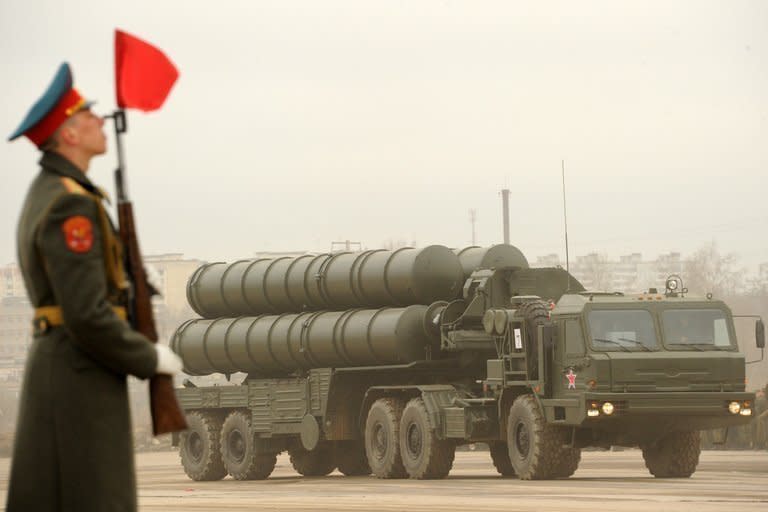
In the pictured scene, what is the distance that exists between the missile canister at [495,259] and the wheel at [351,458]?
3898 millimetres

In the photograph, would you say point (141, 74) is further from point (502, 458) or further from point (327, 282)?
point (327, 282)

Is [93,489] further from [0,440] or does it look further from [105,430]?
[0,440]

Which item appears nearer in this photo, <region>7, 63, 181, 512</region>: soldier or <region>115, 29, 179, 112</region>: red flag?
<region>7, 63, 181, 512</region>: soldier

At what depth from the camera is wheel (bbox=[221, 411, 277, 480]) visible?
28531mm

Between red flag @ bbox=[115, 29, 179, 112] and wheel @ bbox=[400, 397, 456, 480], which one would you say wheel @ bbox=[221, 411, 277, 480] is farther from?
red flag @ bbox=[115, 29, 179, 112]

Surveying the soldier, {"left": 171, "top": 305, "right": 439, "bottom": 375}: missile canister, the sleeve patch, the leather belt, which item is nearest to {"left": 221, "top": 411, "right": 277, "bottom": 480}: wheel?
{"left": 171, "top": 305, "right": 439, "bottom": 375}: missile canister

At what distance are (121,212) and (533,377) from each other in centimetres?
A: 1758

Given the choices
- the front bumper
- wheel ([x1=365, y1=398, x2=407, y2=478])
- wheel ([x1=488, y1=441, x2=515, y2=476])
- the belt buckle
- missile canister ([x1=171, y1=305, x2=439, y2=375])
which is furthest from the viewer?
wheel ([x1=488, y1=441, x2=515, y2=476])

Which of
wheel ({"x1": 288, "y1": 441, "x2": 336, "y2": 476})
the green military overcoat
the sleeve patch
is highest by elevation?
the sleeve patch

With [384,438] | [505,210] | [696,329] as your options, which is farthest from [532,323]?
[505,210]

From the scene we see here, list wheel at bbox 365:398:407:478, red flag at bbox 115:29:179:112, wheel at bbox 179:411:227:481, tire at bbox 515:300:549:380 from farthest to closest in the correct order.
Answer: wheel at bbox 179:411:227:481 → wheel at bbox 365:398:407:478 → tire at bbox 515:300:549:380 → red flag at bbox 115:29:179:112

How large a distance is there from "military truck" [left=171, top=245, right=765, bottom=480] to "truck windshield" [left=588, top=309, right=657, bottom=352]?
0.02m

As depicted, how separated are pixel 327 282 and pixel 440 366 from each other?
2136mm

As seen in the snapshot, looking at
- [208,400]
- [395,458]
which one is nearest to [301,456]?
[208,400]
